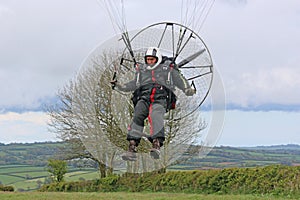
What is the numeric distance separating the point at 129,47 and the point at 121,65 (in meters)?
0.35

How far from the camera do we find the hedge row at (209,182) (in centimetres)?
1839

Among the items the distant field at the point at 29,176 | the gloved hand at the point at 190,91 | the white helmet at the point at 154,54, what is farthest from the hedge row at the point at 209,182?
the white helmet at the point at 154,54

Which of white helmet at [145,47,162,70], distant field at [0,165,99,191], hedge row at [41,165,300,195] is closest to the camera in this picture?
white helmet at [145,47,162,70]

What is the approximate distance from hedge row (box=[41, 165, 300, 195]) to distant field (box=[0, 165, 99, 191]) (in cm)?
421

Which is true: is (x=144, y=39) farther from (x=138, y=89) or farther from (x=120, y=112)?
(x=120, y=112)

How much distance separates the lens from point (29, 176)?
131 feet

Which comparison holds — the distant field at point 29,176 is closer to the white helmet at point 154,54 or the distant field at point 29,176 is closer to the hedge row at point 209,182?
the hedge row at point 209,182

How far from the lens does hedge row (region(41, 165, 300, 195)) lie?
18.4 metres

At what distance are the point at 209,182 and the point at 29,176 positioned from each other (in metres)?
22.0

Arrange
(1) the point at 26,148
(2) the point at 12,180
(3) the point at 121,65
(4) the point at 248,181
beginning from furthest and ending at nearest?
(1) the point at 26,148, (2) the point at 12,180, (4) the point at 248,181, (3) the point at 121,65

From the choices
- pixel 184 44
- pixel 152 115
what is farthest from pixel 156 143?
pixel 184 44

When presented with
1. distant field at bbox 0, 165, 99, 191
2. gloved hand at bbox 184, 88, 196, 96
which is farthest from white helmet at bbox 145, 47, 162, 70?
distant field at bbox 0, 165, 99, 191

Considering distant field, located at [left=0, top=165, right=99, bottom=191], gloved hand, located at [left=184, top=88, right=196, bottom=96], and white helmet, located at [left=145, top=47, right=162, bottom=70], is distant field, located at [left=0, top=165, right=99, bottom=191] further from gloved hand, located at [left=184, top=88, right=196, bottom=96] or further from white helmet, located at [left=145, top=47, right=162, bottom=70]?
white helmet, located at [left=145, top=47, right=162, bottom=70]

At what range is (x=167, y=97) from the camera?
6586 millimetres
